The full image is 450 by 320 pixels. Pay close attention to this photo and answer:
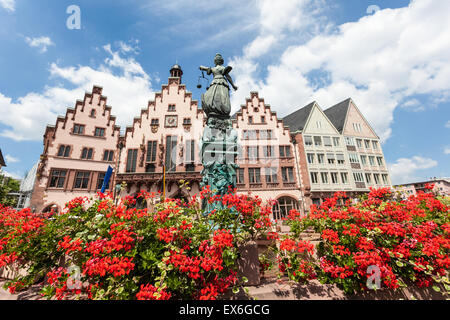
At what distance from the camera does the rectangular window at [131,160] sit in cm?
2258

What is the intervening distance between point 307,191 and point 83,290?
77.1ft

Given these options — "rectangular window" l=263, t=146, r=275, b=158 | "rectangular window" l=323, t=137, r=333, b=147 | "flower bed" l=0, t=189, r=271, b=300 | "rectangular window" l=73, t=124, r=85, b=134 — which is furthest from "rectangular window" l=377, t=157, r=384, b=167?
"rectangular window" l=73, t=124, r=85, b=134

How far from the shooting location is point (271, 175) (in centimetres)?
2358

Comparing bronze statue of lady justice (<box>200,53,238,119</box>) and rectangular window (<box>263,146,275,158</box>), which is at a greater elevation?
rectangular window (<box>263,146,275,158</box>)

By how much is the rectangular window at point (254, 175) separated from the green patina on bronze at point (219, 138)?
55.3ft

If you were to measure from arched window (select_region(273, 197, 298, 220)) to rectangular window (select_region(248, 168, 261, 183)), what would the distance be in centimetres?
375

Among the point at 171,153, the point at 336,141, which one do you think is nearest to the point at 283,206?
the point at 336,141

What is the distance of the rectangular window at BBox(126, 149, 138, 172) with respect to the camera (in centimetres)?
2258

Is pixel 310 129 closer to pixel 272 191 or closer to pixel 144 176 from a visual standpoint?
pixel 272 191

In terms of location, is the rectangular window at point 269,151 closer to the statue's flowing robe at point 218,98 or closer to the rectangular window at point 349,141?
the rectangular window at point 349,141

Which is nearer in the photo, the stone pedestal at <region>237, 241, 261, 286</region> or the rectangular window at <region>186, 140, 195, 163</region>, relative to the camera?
the stone pedestal at <region>237, 241, 261, 286</region>

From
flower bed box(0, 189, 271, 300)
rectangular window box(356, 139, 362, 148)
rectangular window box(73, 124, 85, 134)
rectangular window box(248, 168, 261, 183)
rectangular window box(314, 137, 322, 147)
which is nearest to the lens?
flower bed box(0, 189, 271, 300)

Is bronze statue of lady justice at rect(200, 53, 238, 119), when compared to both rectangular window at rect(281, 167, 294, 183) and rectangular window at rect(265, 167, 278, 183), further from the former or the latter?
rectangular window at rect(281, 167, 294, 183)

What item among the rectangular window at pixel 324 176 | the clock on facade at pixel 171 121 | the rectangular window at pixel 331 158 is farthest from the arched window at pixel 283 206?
the clock on facade at pixel 171 121
